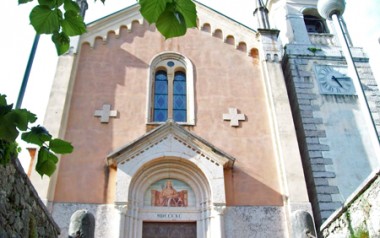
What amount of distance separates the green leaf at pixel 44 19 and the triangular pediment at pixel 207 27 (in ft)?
35.0

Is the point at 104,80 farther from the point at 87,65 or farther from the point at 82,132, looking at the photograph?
the point at 82,132

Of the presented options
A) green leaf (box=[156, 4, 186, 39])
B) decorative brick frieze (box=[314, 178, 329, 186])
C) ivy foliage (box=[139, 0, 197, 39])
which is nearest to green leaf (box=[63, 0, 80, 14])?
ivy foliage (box=[139, 0, 197, 39])

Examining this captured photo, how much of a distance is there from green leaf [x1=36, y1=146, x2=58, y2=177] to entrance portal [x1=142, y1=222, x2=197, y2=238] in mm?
7723

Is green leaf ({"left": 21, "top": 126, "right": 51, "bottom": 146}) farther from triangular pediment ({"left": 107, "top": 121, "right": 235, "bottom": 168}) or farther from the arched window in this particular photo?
the arched window

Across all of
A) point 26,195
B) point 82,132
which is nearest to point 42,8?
point 26,195

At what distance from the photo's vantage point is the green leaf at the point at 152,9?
256 cm

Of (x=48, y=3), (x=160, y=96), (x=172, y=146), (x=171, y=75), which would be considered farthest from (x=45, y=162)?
(x=171, y=75)

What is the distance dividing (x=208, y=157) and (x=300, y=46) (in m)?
5.81

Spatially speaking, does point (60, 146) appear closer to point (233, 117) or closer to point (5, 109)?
point (5, 109)

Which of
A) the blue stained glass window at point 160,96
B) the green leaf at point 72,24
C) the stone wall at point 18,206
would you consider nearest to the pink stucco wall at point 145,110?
the blue stained glass window at point 160,96

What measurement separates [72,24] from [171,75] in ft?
32.6

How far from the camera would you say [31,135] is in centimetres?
286

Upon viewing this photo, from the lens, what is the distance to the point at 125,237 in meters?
9.81

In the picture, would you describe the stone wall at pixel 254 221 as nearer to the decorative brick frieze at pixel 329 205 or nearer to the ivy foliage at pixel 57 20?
the decorative brick frieze at pixel 329 205
